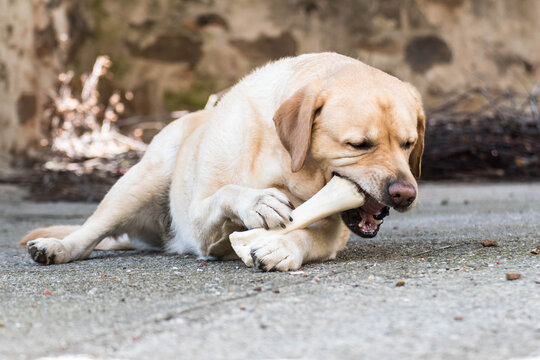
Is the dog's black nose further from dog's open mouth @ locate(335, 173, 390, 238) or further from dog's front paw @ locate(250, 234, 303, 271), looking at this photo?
dog's front paw @ locate(250, 234, 303, 271)

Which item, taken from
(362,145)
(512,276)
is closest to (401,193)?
(362,145)

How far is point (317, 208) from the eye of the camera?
2.83 metres

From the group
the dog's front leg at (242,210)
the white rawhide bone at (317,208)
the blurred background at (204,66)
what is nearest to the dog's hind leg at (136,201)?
the dog's front leg at (242,210)

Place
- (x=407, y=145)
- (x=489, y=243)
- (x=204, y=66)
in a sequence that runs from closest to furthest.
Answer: (x=407, y=145)
(x=489, y=243)
(x=204, y=66)

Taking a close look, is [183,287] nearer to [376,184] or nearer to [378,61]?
[376,184]

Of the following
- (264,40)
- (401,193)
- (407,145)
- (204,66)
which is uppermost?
(264,40)

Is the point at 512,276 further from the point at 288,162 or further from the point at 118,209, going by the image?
Result: the point at 118,209

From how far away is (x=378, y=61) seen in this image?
8.86 m

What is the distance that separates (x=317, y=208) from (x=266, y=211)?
0.21 metres

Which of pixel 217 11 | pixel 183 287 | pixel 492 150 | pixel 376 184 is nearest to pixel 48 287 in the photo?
pixel 183 287

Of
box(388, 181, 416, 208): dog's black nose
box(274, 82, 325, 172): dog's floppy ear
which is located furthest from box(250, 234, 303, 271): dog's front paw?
box(388, 181, 416, 208): dog's black nose

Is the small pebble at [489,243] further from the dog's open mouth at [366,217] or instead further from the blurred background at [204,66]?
the blurred background at [204,66]

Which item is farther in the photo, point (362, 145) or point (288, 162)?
point (288, 162)

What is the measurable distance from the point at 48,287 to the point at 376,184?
3.93ft
